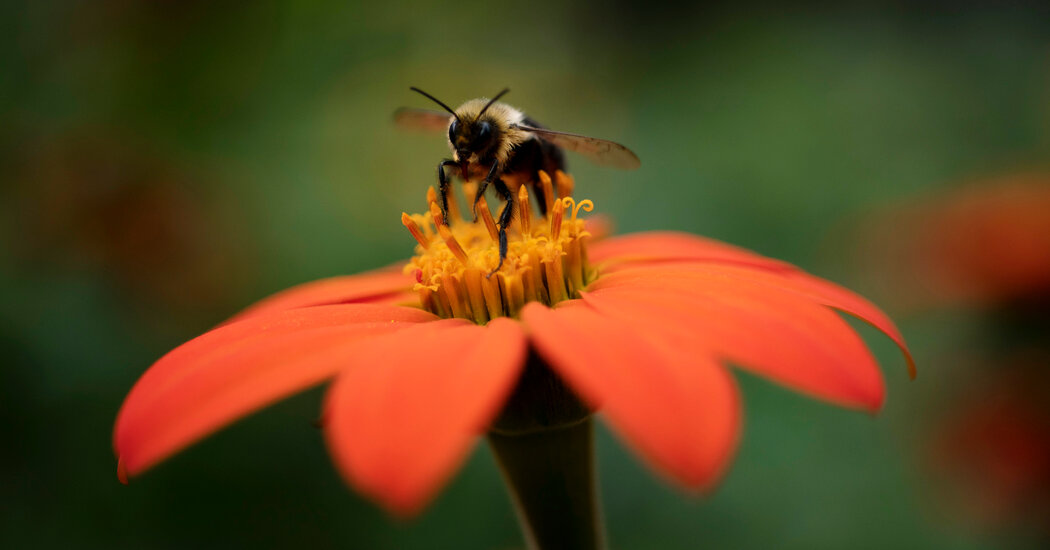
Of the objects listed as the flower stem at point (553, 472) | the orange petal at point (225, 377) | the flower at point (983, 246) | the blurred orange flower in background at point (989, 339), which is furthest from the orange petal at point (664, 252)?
the flower at point (983, 246)

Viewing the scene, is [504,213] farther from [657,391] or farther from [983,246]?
[983,246]

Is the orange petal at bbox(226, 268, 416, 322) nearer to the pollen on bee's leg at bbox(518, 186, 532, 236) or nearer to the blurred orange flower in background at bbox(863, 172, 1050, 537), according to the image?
the pollen on bee's leg at bbox(518, 186, 532, 236)

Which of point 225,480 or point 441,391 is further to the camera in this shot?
point 225,480

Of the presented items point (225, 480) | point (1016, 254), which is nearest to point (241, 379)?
point (225, 480)

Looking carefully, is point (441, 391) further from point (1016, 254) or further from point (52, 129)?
point (52, 129)

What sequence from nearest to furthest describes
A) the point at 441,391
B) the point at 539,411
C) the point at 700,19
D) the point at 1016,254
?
the point at 441,391 → the point at 539,411 → the point at 1016,254 → the point at 700,19

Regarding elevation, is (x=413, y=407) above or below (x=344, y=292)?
above

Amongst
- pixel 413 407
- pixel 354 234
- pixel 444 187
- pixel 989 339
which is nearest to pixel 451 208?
pixel 444 187
